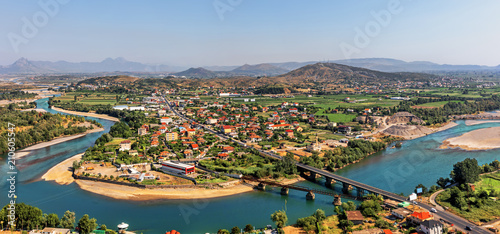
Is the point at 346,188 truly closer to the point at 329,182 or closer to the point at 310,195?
the point at 329,182

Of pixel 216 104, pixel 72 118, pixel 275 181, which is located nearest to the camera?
pixel 275 181

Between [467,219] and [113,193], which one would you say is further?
[113,193]

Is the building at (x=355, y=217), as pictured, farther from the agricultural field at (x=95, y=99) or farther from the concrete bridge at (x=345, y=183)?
the agricultural field at (x=95, y=99)

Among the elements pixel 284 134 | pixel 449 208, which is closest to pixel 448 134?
pixel 284 134

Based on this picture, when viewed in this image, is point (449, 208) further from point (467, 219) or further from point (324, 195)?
point (324, 195)

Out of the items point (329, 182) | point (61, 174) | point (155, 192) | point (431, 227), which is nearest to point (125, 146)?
point (61, 174)

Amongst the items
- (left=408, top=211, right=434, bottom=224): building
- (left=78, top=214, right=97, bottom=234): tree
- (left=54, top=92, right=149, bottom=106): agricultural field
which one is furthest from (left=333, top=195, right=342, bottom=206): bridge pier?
(left=54, top=92, right=149, bottom=106): agricultural field
